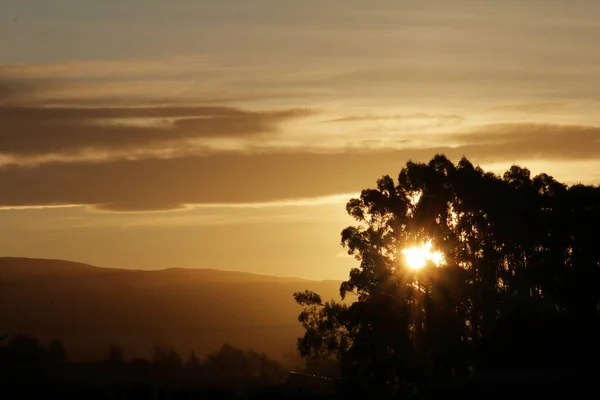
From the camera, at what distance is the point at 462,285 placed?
8262 centimetres

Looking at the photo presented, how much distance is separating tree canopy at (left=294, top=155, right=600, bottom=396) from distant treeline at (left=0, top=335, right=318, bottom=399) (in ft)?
24.2

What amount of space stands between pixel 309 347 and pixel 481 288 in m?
12.9

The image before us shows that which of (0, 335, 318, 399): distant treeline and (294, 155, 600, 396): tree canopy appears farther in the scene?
(294, 155, 600, 396): tree canopy

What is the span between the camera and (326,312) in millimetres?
84188

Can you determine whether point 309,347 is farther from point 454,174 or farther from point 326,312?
point 454,174

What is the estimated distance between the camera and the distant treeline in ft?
185

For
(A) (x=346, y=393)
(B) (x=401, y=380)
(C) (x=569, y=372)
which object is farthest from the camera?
(B) (x=401, y=380)

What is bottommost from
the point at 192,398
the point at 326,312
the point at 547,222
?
the point at 192,398

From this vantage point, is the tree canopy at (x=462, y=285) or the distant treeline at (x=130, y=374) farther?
the tree canopy at (x=462, y=285)

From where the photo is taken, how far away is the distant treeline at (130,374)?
5650 cm

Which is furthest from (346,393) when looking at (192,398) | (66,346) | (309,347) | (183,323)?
(183,323)

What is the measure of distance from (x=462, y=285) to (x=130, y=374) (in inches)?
969

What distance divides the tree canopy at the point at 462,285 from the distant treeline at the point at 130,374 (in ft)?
24.2

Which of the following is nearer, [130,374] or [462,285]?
[130,374]
